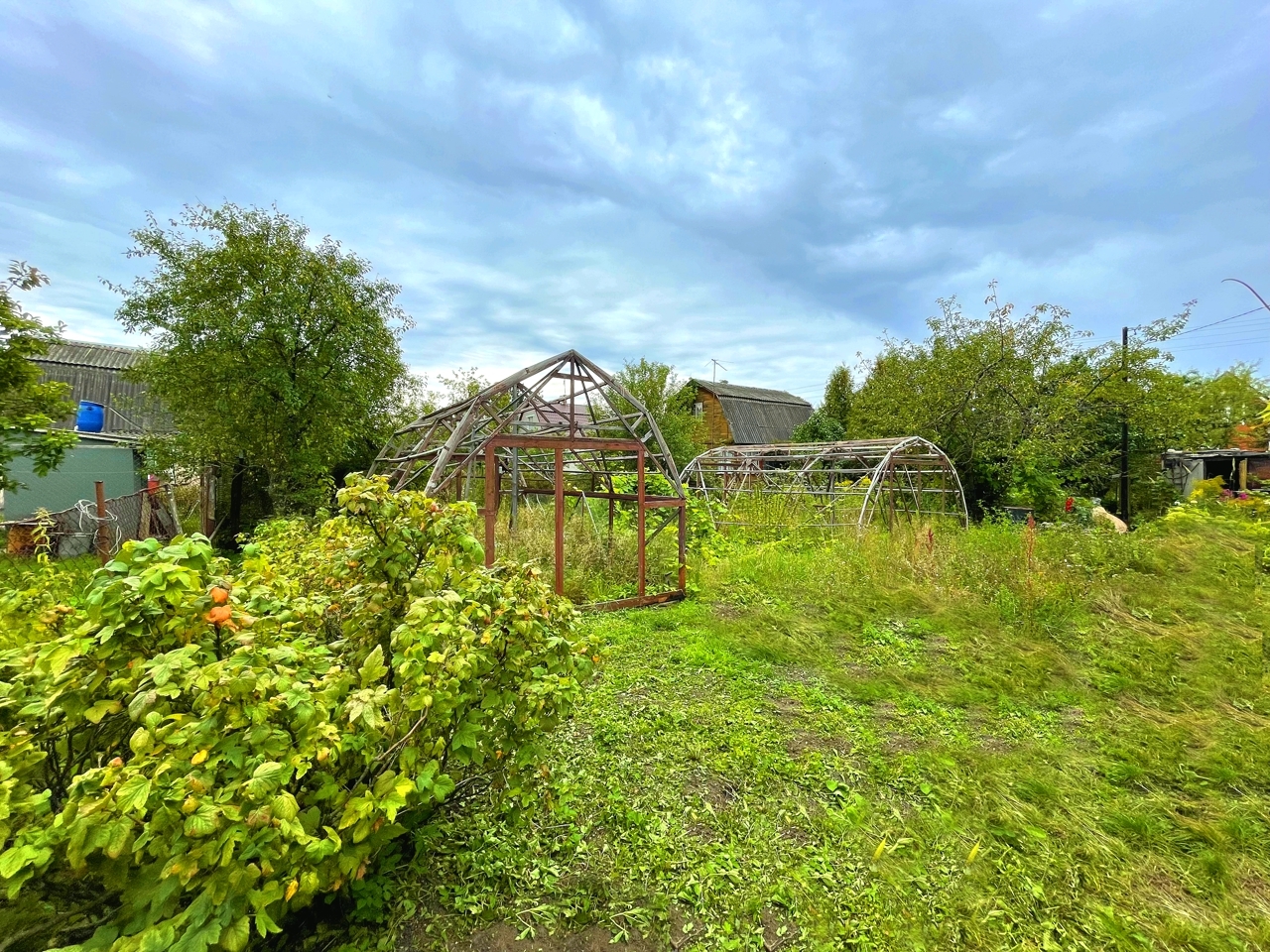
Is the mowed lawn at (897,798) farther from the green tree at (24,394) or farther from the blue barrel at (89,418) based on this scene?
the blue barrel at (89,418)

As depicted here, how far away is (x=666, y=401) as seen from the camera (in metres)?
22.4

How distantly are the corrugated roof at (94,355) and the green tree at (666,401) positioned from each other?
54.9 ft

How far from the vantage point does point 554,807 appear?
117 inches

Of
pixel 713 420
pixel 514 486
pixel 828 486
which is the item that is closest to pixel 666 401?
pixel 713 420

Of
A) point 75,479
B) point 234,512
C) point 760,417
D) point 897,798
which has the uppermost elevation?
point 760,417

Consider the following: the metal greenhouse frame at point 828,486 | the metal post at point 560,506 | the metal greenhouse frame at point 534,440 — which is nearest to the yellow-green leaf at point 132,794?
the metal greenhouse frame at point 534,440

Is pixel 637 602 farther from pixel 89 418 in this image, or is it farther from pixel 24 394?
pixel 89 418

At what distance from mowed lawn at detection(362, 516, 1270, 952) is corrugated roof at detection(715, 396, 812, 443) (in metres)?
21.3

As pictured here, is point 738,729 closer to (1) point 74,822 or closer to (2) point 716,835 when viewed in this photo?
(2) point 716,835

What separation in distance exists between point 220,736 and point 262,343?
8.42 m

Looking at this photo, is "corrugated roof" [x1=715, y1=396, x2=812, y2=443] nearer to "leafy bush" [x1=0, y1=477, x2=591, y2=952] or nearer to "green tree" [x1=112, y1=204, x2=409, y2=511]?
"green tree" [x1=112, y1=204, x2=409, y2=511]

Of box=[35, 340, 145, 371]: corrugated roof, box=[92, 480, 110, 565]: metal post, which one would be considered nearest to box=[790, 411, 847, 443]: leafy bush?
box=[92, 480, 110, 565]: metal post

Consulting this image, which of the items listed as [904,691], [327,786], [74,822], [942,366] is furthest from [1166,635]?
[942,366]

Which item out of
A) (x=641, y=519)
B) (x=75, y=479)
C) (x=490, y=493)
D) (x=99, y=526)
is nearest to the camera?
(x=490, y=493)
